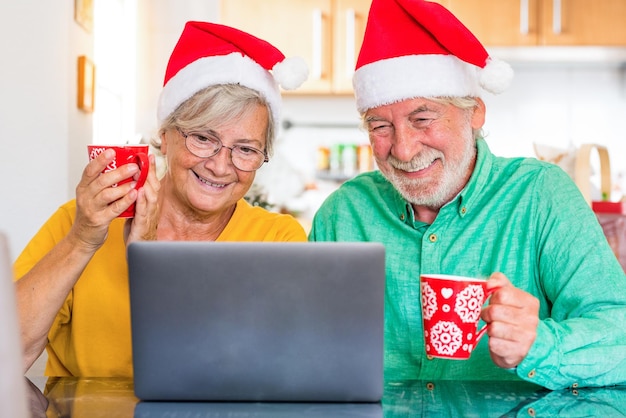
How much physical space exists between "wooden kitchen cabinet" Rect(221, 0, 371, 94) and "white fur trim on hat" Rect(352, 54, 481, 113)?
2573mm

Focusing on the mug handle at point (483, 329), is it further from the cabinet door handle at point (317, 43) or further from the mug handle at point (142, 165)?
the cabinet door handle at point (317, 43)

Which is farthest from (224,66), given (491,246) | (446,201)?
(491,246)

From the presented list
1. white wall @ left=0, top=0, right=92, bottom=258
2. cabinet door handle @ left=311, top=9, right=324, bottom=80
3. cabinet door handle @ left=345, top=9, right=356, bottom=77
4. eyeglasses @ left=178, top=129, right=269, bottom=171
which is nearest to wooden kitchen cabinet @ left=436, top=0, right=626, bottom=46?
cabinet door handle @ left=345, top=9, right=356, bottom=77

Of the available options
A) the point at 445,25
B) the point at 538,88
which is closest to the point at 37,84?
the point at 445,25

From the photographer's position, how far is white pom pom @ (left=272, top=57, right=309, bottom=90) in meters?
1.56

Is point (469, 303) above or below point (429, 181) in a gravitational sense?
below

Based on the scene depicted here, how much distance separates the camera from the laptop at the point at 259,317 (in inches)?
35.5

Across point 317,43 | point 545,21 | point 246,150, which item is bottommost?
point 246,150

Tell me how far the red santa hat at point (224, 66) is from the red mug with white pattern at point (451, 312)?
702 millimetres

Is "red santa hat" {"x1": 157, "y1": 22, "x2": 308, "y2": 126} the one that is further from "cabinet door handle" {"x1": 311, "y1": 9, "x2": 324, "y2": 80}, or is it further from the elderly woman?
"cabinet door handle" {"x1": 311, "y1": 9, "x2": 324, "y2": 80}

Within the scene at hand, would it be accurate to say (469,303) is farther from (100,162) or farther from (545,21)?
(545,21)

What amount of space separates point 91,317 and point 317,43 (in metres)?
2.95

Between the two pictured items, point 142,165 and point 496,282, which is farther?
point 142,165

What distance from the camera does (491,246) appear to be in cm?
157
